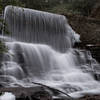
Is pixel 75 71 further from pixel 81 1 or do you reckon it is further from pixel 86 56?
pixel 81 1

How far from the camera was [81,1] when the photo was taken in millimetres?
21672

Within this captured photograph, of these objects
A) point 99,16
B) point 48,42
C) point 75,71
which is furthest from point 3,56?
point 99,16

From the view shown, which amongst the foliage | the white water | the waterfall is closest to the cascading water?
the waterfall

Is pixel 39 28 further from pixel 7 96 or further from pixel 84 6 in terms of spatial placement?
pixel 84 6

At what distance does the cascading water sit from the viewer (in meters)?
8.81

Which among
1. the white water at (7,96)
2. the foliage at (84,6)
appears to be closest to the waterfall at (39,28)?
the white water at (7,96)

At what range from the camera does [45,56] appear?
11.1m

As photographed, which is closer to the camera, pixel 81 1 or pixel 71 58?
pixel 71 58

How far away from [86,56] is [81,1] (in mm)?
10525

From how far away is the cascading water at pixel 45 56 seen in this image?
8812 mm

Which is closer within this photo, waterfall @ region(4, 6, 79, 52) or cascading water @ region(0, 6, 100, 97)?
cascading water @ region(0, 6, 100, 97)

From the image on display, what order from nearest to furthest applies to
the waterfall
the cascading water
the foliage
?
the cascading water
the waterfall
the foliage

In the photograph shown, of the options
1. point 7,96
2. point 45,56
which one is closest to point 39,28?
point 45,56

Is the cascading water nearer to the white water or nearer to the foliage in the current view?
the white water
